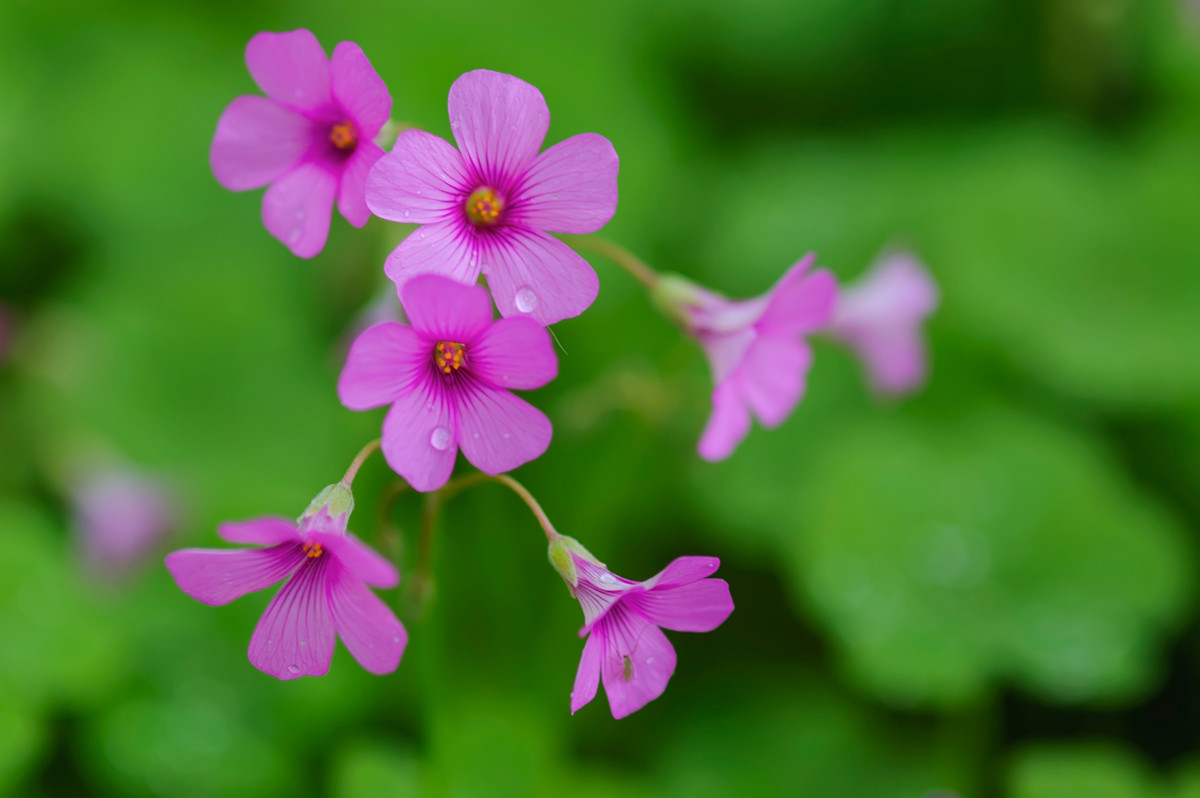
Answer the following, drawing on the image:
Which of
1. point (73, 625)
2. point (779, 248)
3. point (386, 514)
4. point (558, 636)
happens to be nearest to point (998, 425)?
point (779, 248)

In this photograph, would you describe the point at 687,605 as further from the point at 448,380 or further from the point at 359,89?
the point at 359,89

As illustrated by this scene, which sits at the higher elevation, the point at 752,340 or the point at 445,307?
the point at 445,307

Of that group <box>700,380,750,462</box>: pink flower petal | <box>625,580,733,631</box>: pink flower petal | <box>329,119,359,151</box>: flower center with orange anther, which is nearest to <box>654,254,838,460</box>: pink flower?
<box>700,380,750,462</box>: pink flower petal

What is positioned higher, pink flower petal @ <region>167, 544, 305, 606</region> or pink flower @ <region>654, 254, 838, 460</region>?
pink flower @ <region>654, 254, 838, 460</region>

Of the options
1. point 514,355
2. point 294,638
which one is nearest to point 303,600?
point 294,638

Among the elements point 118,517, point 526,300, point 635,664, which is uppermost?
point 526,300

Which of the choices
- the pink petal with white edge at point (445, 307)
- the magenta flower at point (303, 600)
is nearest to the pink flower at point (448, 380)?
the pink petal with white edge at point (445, 307)

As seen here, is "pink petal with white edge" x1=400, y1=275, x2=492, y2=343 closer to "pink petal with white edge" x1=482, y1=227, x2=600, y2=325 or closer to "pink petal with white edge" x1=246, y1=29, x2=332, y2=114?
"pink petal with white edge" x1=482, y1=227, x2=600, y2=325
